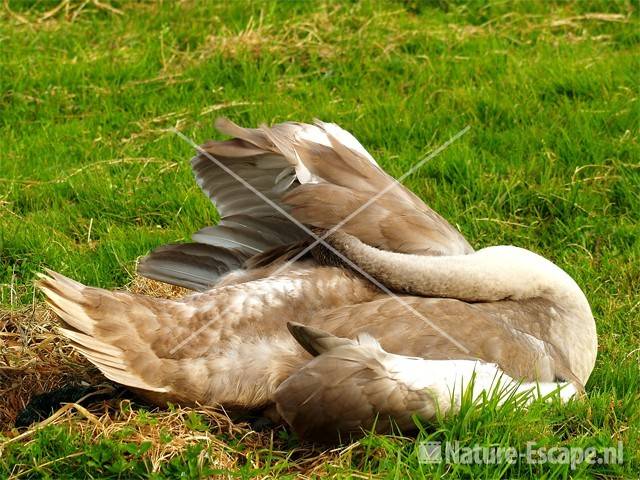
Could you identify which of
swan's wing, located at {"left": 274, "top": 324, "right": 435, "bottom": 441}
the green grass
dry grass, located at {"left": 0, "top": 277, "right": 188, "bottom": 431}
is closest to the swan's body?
swan's wing, located at {"left": 274, "top": 324, "right": 435, "bottom": 441}

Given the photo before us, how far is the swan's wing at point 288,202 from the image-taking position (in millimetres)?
4801

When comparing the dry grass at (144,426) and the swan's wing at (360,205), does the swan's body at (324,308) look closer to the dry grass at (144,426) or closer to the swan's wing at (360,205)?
the swan's wing at (360,205)

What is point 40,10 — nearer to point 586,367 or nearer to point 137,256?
point 137,256

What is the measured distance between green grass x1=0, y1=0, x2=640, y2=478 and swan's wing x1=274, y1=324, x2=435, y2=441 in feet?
0.71

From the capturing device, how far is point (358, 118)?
712 centimetres

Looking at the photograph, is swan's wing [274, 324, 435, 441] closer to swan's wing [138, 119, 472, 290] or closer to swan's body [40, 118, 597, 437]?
swan's body [40, 118, 597, 437]

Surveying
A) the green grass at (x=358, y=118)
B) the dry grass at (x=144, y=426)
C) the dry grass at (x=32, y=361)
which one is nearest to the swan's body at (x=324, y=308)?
the dry grass at (x=144, y=426)

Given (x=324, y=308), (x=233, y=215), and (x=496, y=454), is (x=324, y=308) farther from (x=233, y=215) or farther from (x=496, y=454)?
(x=496, y=454)

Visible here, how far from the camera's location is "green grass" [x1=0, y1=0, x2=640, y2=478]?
19.0 feet

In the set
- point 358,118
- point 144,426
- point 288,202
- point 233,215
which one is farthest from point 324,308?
point 358,118

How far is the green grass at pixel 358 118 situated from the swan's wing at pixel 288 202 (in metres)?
0.75

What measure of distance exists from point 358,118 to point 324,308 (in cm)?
272

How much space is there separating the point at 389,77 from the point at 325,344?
3800mm

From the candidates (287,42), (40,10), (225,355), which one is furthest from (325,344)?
(40,10)
